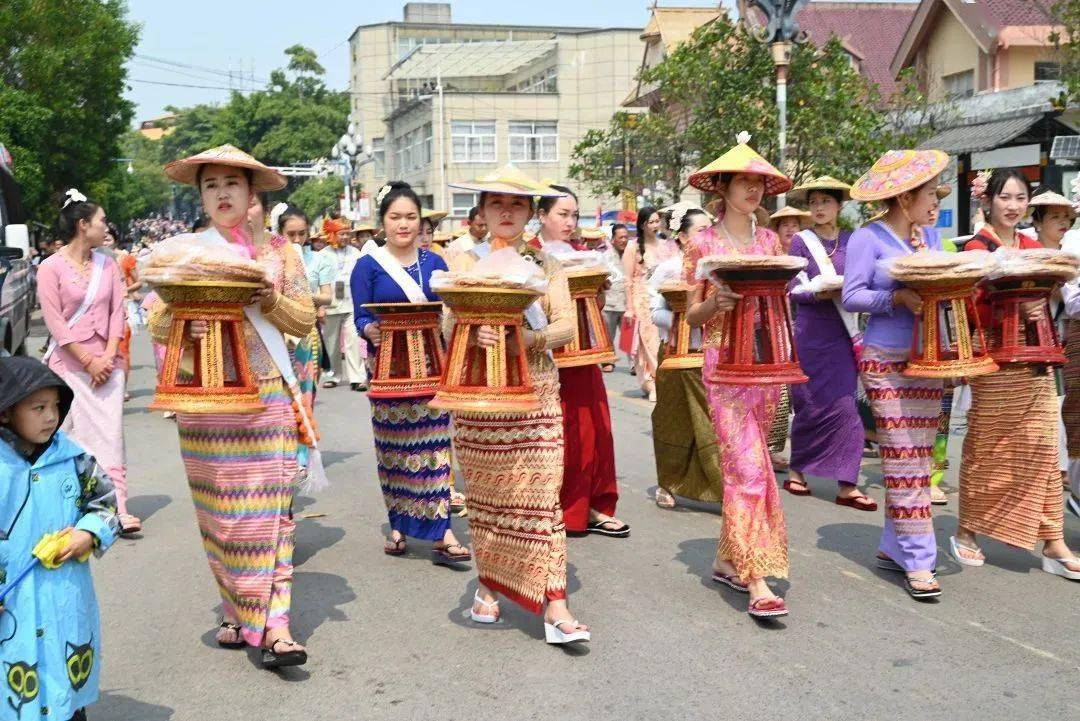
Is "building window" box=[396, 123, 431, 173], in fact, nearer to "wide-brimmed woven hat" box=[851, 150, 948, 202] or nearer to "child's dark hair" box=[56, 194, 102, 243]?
"child's dark hair" box=[56, 194, 102, 243]

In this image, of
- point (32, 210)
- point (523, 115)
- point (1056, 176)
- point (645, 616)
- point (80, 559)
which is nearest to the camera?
point (80, 559)

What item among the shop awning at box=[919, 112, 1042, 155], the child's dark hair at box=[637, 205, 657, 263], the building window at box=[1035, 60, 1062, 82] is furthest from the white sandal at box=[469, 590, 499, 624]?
the building window at box=[1035, 60, 1062, 82]

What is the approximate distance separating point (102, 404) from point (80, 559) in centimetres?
394

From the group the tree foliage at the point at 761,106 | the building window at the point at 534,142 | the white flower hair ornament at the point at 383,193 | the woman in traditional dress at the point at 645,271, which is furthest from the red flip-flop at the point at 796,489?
the building window at the point at 534,142

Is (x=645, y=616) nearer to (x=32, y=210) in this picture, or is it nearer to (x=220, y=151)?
(x=220, y=151)

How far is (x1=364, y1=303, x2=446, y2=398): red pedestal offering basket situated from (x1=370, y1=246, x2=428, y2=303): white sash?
12 centimetres

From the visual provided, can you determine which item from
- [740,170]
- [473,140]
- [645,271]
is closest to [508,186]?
[740,170]

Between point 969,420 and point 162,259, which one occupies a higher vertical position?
point 162,259

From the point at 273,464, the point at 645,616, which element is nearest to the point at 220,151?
the point at 273,464

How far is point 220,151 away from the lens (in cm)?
524

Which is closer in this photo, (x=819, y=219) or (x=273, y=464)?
(x=273, y=464)

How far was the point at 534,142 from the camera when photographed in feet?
210

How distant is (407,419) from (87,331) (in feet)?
7.32

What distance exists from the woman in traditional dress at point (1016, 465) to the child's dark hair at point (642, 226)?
563 centimetres
